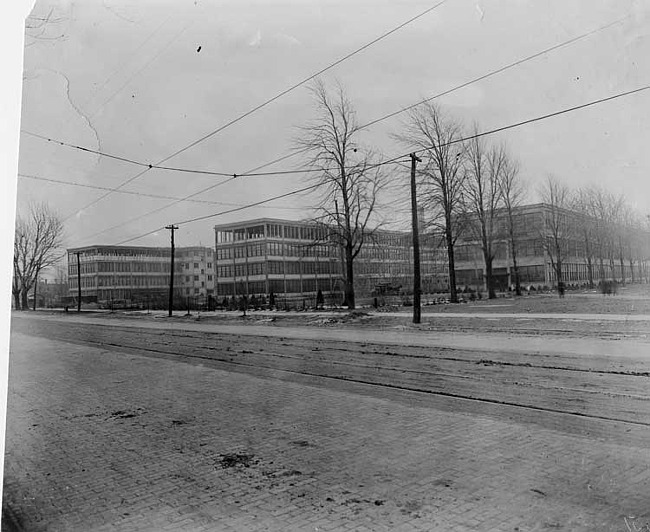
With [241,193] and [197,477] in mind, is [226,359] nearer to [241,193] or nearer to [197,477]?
[241,193]

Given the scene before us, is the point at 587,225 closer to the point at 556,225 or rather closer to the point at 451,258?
the point at 556,225

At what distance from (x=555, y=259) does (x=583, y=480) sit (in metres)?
6.50

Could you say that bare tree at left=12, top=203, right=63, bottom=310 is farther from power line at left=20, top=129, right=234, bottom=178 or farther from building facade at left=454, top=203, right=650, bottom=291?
building facade at left=454, top=203, right=650, bottom=291

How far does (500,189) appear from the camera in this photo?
47.9 ft

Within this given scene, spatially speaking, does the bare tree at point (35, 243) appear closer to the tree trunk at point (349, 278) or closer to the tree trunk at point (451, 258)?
the tree trunk at point (349, 278)

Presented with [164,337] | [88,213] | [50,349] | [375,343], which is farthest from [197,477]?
[164,337]

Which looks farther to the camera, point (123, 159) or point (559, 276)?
point (559, 276)

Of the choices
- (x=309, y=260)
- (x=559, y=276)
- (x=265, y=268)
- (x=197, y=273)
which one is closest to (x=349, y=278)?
(x=309, y=260)

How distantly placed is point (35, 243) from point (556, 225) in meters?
8.07

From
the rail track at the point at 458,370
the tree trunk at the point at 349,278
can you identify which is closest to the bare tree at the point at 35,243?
the rail track at the point at 458,370

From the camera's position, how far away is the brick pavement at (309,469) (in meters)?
3.04

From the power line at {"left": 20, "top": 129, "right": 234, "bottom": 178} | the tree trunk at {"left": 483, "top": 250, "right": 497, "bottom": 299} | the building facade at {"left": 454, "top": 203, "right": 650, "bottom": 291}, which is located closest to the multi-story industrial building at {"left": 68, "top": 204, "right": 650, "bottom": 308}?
the building facade at {"left": 454, "top": 203, "right": 650, "bottom": 291}

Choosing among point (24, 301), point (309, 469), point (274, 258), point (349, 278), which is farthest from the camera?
point (349, 278)

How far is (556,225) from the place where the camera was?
28.5 feet
